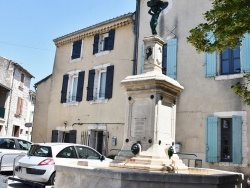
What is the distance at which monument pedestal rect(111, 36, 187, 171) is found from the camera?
21.6 feet

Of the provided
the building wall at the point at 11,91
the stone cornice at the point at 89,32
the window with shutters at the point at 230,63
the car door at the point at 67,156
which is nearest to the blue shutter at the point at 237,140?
the window with shutters at the point at 230,63

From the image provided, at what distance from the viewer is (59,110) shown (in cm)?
1953

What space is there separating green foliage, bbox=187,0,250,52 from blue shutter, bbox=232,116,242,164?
5.71 meters

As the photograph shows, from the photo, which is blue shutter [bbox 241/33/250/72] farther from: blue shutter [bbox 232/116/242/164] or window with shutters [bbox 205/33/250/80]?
blue shutter [bbox 232/116/242/164]

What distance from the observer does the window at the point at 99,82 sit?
55.8 ft

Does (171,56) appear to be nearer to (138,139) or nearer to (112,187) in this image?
(138,139)

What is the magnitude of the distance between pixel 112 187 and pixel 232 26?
13.1 feet

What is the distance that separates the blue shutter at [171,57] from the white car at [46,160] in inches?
241

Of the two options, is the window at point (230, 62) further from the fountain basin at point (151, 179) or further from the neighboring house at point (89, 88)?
the fountain basin at point (151, 179)

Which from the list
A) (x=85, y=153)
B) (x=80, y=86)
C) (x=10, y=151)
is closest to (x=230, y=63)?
(x=85, y=153)

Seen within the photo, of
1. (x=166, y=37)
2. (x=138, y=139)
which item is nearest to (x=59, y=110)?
(x=166, y=37)

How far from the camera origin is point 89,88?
17891mm

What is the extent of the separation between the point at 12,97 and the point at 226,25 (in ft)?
84.4

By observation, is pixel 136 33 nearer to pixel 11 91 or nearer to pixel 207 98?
pixel 207 98
